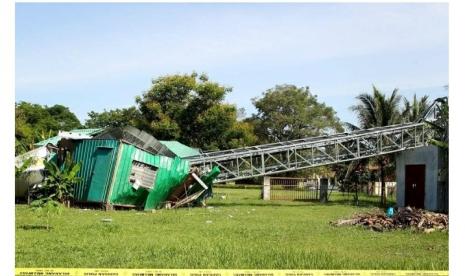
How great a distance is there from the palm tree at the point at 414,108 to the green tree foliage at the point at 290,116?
1312 mm

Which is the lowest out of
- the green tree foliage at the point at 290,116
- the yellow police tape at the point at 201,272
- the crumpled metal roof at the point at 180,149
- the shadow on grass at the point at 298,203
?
the yellow police tape at the point at 201,272

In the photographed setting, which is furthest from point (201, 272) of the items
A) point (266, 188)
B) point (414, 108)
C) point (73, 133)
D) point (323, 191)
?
point (323, 191)

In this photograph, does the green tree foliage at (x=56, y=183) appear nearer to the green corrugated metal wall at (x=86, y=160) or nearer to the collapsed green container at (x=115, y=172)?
the green corrugated metal wall at (x=86, y=160)

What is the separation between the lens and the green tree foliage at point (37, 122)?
8.73 m

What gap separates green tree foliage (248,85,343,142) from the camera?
900cm

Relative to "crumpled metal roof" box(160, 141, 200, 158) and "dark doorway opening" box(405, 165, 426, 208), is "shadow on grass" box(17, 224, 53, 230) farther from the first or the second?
"dark doorway opening" box(405, 165, 426, 208)

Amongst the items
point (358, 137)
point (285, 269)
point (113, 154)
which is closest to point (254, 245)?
point (285, 269)

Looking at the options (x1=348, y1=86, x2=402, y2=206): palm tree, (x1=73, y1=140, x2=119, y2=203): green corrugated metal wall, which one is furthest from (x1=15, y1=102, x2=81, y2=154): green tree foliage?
(x1=348, y1=86, x2=402, y2=206): palm tree

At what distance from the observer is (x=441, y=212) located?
10711mm

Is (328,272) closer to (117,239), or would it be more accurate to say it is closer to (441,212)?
(117,239)

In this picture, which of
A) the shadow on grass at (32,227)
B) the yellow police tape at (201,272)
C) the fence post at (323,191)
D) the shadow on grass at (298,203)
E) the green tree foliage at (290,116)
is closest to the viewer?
the yellow police tape at (201,272)

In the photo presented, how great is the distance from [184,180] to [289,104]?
16.8 feet

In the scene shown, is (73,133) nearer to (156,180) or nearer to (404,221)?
(156,180)

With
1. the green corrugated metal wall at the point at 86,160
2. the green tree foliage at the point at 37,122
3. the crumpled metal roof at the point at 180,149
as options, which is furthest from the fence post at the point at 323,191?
the green tree foliage at the point at 37,122
